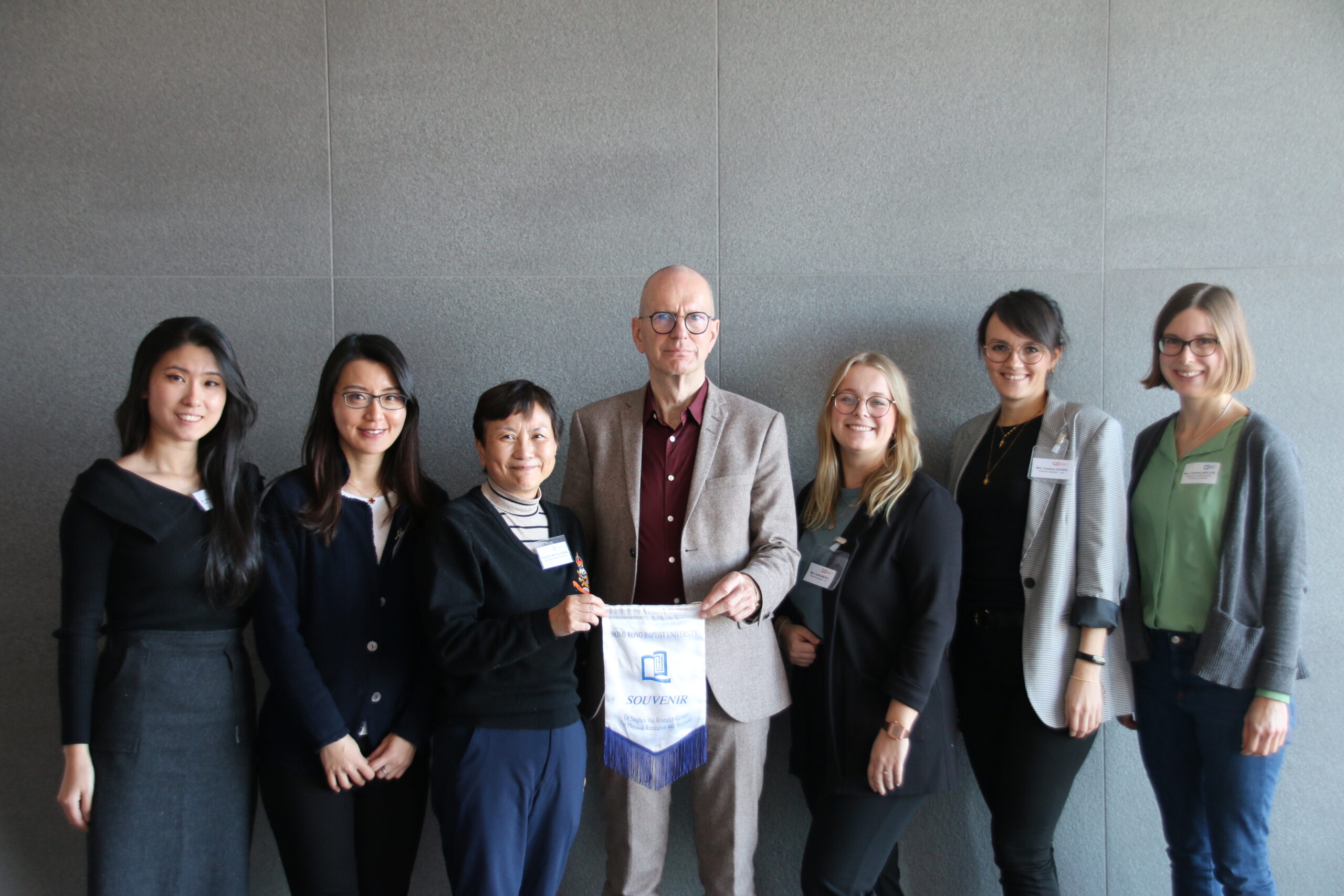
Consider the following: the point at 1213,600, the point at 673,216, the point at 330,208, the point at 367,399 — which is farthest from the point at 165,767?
the point at 1213,600

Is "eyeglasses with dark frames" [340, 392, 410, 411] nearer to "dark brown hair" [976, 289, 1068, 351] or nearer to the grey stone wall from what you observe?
the grey stone wall

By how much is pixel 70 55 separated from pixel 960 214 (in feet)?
10.8

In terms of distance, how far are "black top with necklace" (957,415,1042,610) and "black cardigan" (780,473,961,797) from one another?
0.23 meters

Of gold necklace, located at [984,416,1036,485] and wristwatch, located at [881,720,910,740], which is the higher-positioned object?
gold necklace, located at [984,416,1036,485]

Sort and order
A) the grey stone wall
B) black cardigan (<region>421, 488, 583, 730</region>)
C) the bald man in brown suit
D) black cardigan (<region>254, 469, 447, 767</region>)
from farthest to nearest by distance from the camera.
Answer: the grey stone wall → the bald man in brown suit → black cardigan (<region>254, 469, 447, 767</region>) → black cardigan (<region>421, 488, 583, 730</region>)

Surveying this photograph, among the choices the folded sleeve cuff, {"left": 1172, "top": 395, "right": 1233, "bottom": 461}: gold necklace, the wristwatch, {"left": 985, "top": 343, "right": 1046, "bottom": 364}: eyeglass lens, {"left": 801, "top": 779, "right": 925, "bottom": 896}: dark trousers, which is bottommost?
{"left": 801, "top": 779, "right": 925, "bottom": 896}: dark trousers

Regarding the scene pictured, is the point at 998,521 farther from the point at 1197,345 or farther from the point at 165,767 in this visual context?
the point at 165,767

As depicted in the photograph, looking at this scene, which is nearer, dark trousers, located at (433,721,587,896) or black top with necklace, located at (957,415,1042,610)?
dark trousers, located at (433,721,587,896)

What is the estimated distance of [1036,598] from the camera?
89.7 inches

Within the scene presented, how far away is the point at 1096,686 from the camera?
224 centimetres

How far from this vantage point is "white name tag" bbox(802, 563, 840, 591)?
2.20 m

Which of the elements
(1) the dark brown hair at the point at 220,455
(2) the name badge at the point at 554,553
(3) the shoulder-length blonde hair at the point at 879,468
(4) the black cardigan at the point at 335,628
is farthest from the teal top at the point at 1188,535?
(1) the dark brown hair at the point at 220,455

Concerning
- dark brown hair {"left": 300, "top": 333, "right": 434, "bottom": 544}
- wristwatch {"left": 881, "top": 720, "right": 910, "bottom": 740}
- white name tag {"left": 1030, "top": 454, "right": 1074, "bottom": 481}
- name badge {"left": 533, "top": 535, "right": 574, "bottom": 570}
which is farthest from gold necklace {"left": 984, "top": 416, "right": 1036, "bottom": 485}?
dark brown hair {"left": 300, "top": 333, "right": 434, "bottom": 544}

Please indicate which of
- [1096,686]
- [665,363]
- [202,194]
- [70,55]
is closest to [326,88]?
[202,194]
